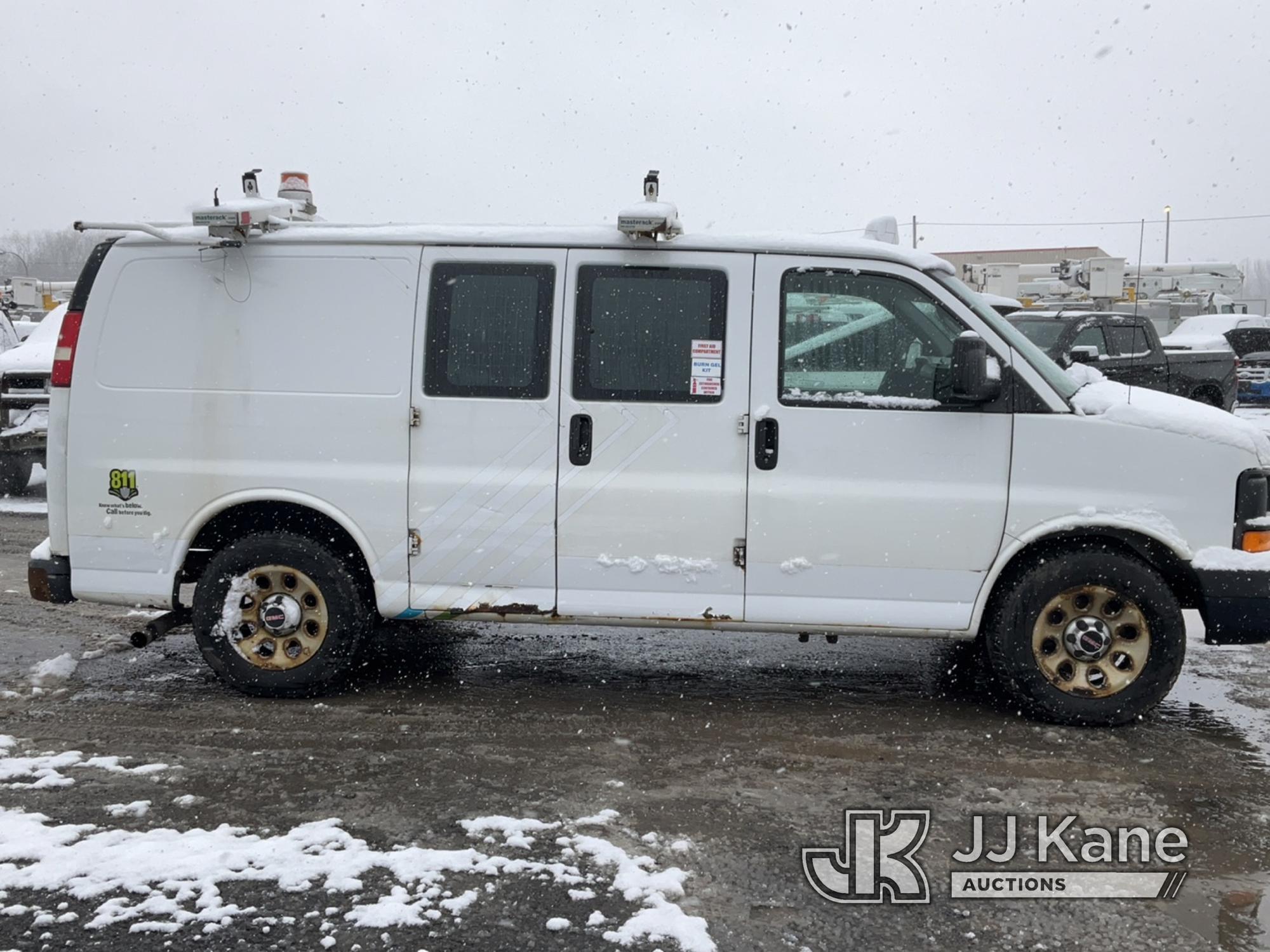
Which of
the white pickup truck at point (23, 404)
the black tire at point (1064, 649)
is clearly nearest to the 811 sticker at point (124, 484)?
the black tire at point (1064, 649)

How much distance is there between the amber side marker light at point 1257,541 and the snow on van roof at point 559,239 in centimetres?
175

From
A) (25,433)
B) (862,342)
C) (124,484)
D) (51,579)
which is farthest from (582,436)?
(25,433)

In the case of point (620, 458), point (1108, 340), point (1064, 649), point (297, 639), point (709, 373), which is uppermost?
point (1108, 340)

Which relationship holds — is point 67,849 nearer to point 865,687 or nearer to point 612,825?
point 612,825

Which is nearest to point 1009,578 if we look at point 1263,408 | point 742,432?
point 742,432

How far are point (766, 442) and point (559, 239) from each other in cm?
136

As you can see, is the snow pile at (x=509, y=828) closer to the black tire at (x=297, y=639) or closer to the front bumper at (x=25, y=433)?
the black tire at (x=297, y=639)

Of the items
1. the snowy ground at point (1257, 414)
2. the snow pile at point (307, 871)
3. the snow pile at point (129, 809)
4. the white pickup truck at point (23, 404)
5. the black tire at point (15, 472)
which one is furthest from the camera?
the snowy ground at point (1257, 414)

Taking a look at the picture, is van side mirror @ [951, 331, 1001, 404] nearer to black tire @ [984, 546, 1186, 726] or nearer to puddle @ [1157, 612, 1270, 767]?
black tire @ [984, 546, 1186, 726]

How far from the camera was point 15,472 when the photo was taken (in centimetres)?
1212

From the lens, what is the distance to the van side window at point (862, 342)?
16.6 feet

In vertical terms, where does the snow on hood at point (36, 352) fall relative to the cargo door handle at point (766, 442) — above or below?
above

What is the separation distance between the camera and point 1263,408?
70.6 feet

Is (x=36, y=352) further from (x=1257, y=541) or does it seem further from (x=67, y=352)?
(x=1257, y=541)
